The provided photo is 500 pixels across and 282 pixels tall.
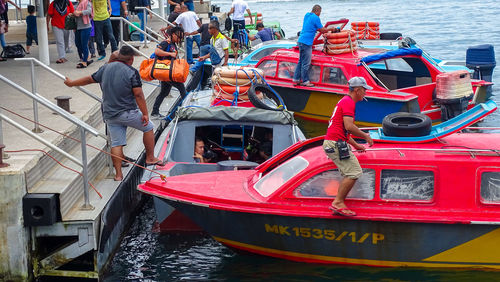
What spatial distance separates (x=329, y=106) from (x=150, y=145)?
6643 millimetres

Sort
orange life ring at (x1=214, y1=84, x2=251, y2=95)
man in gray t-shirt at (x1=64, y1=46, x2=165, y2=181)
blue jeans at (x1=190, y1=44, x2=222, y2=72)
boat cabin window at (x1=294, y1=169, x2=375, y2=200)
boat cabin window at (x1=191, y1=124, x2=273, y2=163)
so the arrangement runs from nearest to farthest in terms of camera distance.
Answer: boat cabin window at (x1=294, y1=169, x2=375, y2=200)
man in gray t-shirt at (x1=64, y1=46, x2=165, y2=181)
boat cabin window at (x1=191, y1=124, x2=273, y2=163)
orange life ring at (x1=214, y1=84, x2=251, y2=95)
blue jeans at (x1=190, y1=44, x2=222, y2=72)

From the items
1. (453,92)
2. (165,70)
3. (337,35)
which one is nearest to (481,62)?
(453,92)

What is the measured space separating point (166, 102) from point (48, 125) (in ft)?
15.8

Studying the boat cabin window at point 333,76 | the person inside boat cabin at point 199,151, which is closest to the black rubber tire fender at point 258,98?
the person inside boat cabin at point 199,151

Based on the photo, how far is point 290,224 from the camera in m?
8.29

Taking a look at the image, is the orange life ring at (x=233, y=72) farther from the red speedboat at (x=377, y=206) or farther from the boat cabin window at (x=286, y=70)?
the red speedboat at (x=377, y=206)

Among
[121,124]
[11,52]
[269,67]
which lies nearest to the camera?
[121,124]

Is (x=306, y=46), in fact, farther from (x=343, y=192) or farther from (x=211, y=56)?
(x=343, y=192)

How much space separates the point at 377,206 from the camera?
8.00 m

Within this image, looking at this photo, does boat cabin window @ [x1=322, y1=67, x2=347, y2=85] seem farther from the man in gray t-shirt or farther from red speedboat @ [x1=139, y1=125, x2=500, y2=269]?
the man in gray t-shirt

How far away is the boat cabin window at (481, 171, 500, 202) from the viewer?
7.85 meters

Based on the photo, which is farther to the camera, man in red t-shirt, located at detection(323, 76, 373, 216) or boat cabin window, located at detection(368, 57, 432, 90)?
boat cabin window, located at detection(368, 57, 432, 90)

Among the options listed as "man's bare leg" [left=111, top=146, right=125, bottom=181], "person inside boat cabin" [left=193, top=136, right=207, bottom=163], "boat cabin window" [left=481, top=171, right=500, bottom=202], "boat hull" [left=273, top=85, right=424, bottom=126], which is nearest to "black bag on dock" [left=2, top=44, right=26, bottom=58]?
"boat hull" [left=273, top=85, right=424, bottom=126]

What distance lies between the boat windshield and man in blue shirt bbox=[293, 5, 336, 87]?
280 inches
